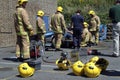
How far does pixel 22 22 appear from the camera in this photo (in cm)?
1326

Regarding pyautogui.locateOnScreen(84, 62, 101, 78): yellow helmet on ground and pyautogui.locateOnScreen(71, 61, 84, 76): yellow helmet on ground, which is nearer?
pyautogui.locateOnScreen(84, 62, 101, 78): yellow helmet on ground

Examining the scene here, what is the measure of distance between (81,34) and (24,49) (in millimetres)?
5753

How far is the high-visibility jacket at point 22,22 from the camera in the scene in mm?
13156

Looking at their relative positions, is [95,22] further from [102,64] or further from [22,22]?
[102,64]

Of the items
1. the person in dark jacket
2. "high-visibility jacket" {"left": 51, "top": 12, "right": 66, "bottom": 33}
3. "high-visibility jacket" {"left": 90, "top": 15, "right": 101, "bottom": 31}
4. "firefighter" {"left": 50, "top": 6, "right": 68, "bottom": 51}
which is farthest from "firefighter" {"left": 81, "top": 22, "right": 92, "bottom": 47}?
the person in dark jacket

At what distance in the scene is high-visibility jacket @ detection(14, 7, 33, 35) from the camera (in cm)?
1316

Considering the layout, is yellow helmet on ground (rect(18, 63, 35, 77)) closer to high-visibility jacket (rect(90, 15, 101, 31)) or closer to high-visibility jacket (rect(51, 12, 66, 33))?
high-visibility jacket (rect(51, 12, 66, 33))

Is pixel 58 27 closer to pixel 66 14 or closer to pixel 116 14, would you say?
pixel 116 14

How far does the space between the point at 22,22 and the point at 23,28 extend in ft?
0.69

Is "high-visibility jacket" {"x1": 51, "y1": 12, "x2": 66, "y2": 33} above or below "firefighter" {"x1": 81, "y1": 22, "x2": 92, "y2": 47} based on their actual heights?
above

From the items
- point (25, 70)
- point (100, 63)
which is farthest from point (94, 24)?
Answer: point (25, 70)

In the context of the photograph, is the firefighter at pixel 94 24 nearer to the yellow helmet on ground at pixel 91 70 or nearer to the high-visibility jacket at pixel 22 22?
the high-visibility jacket at pixel 22 22

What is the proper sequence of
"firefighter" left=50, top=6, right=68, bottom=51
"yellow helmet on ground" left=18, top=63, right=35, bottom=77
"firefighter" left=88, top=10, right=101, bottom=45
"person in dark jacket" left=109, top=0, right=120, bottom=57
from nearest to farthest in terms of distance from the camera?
"yellow helmet on ground" left=18, top=63, right=35, bottom=77 < "person in dark jacket" left=109, top=0, right=120, bottom=57 < "firefighter" left=50, top=6, right=68, bottom=51 < "firefighter" left=88, top=10, right=101, bottom=45

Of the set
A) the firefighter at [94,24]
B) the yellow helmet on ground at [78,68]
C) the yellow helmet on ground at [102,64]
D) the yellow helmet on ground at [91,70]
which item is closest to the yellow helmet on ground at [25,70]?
the yellow helmet on ground at [78,68]
